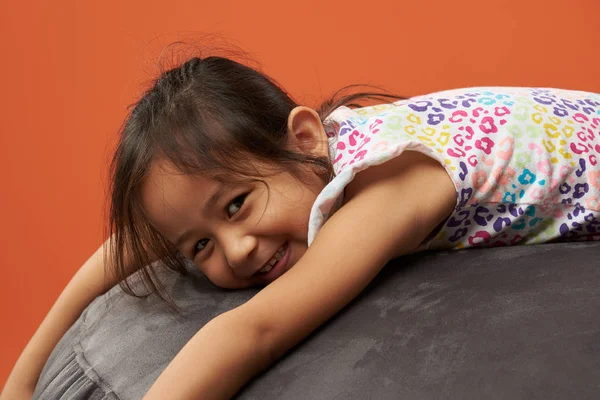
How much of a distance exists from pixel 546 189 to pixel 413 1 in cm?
135

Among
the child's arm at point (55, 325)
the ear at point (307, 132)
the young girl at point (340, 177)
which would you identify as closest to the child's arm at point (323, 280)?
the young girl at point (340, 177)

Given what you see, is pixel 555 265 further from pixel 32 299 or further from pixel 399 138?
pixel 32 299

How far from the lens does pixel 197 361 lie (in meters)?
0.87

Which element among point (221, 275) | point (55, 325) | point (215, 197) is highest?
point (215, 197)

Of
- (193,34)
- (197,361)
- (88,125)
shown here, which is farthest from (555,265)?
(88,125)

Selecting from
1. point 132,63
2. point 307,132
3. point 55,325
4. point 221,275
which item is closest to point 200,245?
point 221,275

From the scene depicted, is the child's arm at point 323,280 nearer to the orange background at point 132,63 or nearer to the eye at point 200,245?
the eye at point 200,245

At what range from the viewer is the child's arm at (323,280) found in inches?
34.3

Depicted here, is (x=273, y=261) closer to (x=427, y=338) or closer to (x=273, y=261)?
(x=273, y=261)

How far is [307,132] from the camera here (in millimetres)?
1203

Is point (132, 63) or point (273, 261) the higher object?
point (132, 63)

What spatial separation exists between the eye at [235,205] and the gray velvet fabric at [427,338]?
11cm

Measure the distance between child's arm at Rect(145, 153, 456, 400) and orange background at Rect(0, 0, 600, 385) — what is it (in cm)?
133

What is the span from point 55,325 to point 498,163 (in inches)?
30.2
